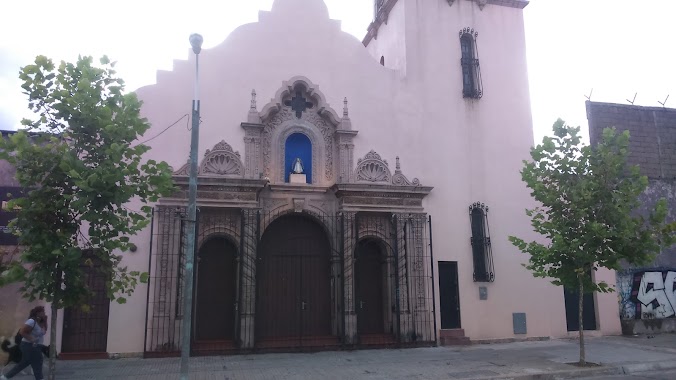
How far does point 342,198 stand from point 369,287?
2.89 metres

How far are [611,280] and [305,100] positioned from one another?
1179 centimetres

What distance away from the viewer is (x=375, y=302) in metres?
15.5

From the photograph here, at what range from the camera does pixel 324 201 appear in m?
15.2

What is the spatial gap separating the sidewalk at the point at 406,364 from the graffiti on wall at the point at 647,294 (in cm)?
267

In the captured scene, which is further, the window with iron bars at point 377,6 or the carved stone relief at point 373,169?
the window with iron bars at point 377,6

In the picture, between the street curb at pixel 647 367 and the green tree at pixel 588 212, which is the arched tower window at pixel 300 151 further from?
the street curb at pixel 647 367

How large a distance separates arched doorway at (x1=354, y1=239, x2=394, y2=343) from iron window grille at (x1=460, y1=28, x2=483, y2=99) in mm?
6109

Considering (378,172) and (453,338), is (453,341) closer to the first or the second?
(453,338)

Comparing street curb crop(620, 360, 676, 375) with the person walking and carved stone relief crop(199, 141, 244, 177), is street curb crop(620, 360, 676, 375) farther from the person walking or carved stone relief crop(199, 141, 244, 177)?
the person walking

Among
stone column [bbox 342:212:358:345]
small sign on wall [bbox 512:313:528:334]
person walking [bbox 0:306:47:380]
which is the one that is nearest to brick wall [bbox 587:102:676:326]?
small sign on wall [bbox 512:313:528:334]

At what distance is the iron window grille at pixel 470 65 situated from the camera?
1717 centimetres

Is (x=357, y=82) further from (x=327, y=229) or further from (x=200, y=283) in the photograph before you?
(x=200, y=283)

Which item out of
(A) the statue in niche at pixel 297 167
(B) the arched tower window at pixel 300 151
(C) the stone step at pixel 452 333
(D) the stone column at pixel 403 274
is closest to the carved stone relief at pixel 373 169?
(D) the stone column at pixel 403 274

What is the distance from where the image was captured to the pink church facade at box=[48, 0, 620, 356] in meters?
14.1
